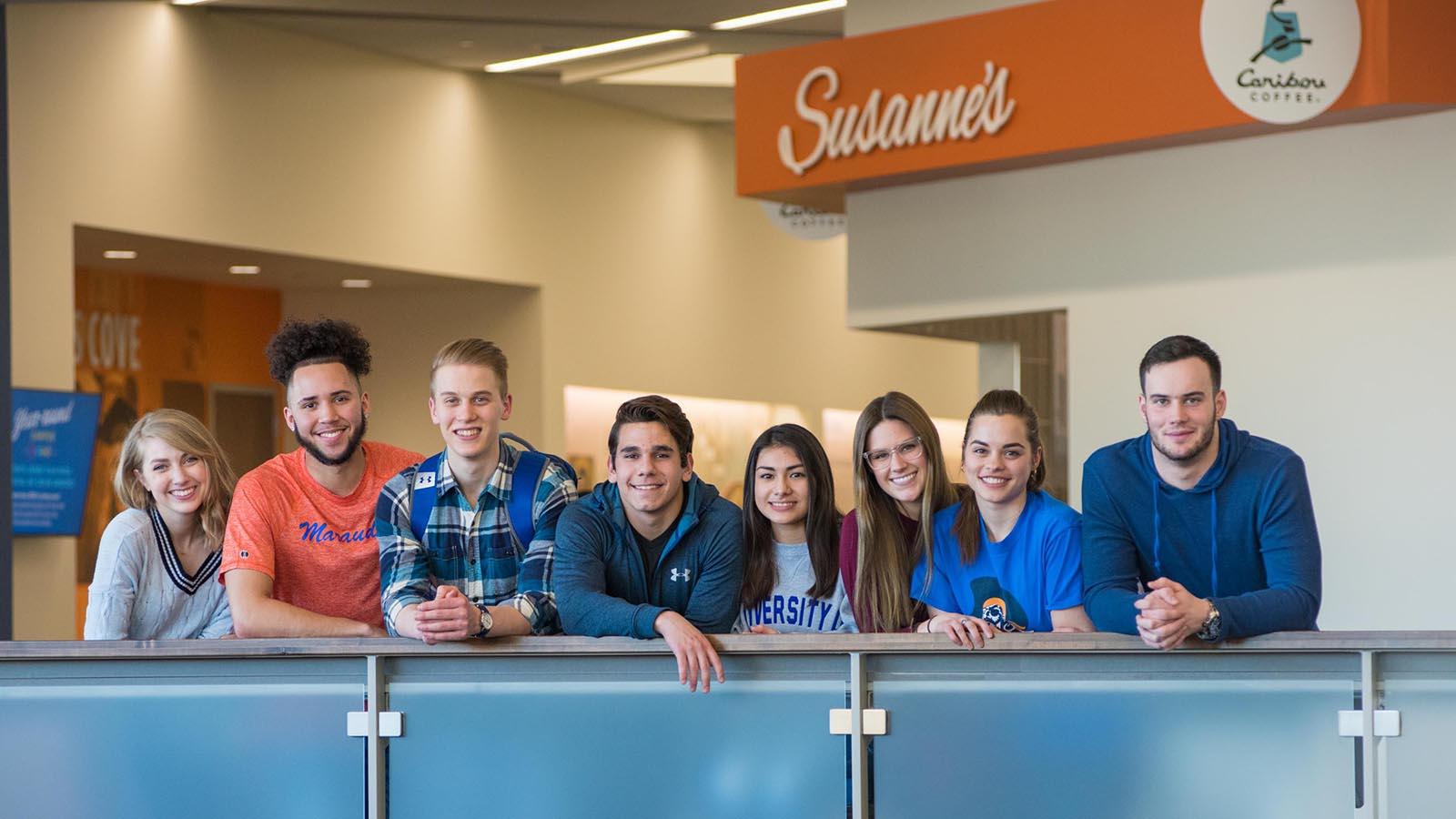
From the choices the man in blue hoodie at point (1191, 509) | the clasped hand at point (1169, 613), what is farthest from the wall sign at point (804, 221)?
the clasped hand at point (1169, 613)

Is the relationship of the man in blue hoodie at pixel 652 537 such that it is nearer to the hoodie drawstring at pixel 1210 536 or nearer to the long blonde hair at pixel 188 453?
the hoodie drawstring at pixel 1210 536

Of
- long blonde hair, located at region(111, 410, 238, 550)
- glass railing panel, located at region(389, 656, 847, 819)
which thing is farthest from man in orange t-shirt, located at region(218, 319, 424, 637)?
glass railing panel, located at region(389, 656, 847, 819)

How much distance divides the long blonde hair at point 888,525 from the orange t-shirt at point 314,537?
128 centimetres

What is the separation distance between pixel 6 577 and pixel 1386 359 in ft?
23.4

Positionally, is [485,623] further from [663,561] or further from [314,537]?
[314,537]

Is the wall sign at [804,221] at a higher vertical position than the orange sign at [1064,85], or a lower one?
lower

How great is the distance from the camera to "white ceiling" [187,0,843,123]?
36.2 feet

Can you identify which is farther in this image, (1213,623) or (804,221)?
(804,221)

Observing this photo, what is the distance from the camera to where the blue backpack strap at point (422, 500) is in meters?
4.23

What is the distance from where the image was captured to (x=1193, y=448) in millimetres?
3832

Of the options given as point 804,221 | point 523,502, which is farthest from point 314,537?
point 804,221

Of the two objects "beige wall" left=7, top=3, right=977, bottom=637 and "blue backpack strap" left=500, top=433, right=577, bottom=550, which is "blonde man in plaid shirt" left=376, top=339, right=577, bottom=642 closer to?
"blue backpack strap" left=500, top=433, right=577, bottom=550

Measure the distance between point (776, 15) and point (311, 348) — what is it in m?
7.39

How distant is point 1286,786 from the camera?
3725mm
